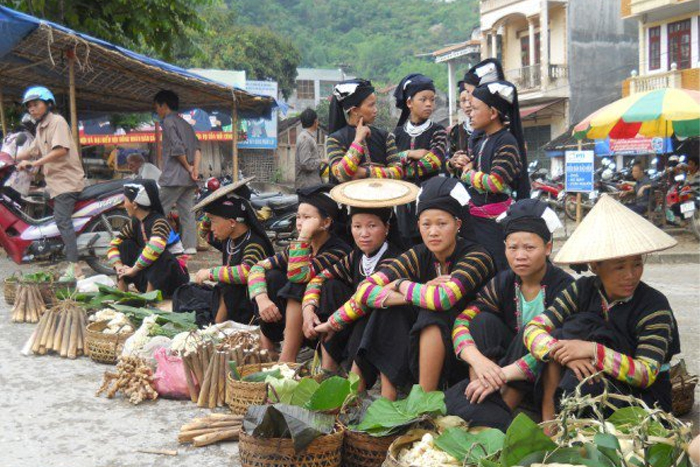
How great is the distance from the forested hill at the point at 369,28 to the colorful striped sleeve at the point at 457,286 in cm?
5163

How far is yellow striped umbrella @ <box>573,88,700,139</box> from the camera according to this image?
11320 mm

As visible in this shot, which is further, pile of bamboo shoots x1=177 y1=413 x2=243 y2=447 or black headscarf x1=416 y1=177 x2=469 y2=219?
black headscarf x1=416 y1=177 x2=469 y2=219

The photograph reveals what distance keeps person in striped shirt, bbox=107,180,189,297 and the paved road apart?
1243 mm

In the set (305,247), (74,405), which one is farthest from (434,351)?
(74,405)

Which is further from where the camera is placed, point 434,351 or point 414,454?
point 434,351

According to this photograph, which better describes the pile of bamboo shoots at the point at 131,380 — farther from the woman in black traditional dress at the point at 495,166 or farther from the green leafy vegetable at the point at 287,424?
the woman in black traditional dress at the point at 495,166

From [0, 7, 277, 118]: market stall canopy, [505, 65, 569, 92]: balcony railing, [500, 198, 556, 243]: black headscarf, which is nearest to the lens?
[500, 198, 556, 243]: black headscarf

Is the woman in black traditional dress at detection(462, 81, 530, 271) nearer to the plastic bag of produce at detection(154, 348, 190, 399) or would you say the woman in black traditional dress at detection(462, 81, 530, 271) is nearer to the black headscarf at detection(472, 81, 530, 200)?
the black headscarf at detection(472, 81, 530, 200)

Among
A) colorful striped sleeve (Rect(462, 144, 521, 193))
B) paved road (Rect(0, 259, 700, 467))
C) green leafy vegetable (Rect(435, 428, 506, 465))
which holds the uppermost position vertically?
colorful striped sleeve (Rect(462, 144, 521, 193))

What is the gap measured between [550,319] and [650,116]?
9325 millimetres

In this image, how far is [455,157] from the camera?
4871mm

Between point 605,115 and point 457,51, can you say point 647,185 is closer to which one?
point 605,115

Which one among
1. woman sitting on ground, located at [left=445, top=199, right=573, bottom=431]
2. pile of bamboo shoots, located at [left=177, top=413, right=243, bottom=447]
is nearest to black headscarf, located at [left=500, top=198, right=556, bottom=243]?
woman sitting on ground, located at [left=445, top=199, right=573, bottom=431]

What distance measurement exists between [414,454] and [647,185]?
39.9 ft
